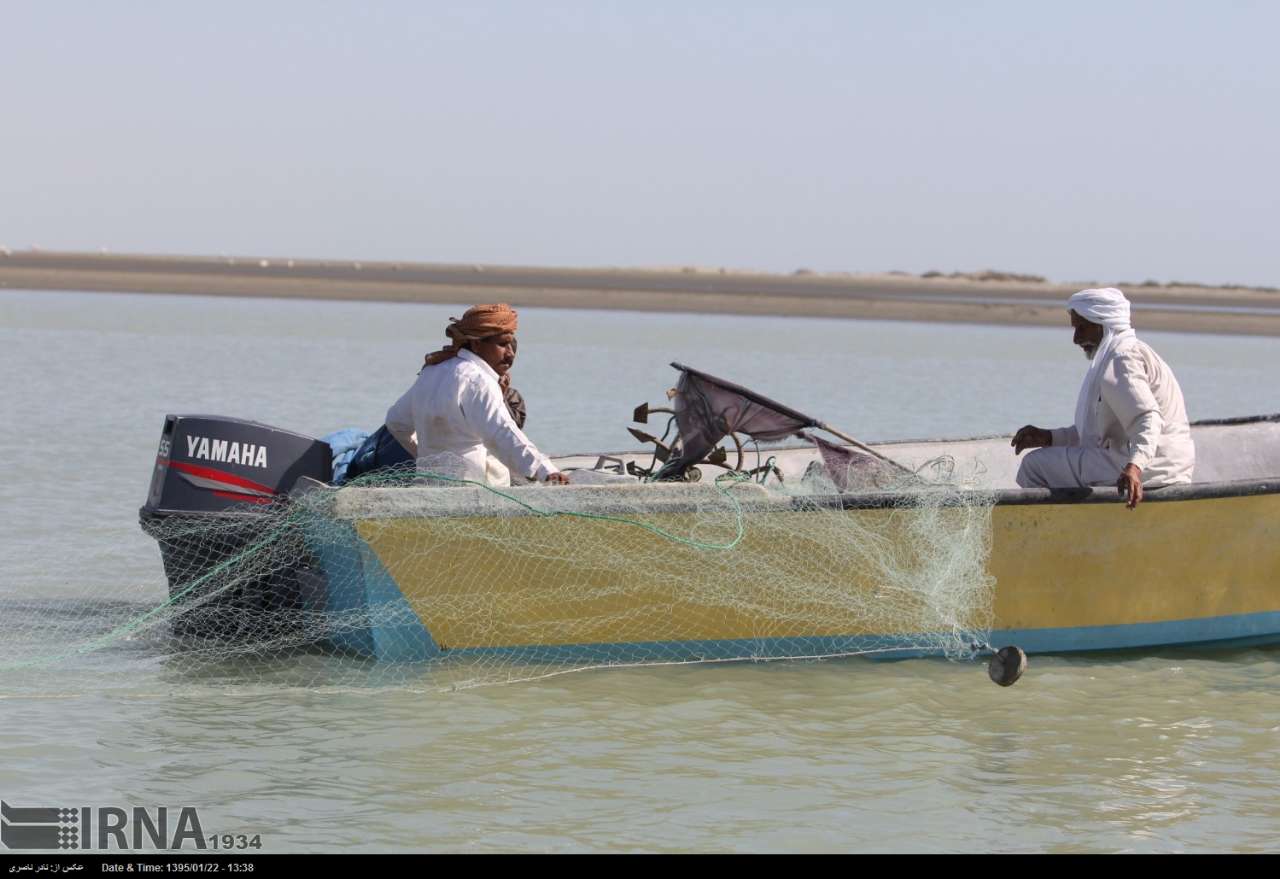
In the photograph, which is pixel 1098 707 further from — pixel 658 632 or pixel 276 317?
pixel 276 317

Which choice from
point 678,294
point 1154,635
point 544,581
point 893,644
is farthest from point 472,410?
point 678,294

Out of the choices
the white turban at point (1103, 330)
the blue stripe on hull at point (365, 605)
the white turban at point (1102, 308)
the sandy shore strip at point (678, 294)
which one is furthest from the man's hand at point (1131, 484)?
the sandy shore strip at point (678, 294)

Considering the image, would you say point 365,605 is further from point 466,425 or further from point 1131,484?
point 1131,484

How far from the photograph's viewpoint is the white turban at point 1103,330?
27.2 feet

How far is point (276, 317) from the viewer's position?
45.3 metres

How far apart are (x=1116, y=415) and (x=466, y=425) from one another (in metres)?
3.16

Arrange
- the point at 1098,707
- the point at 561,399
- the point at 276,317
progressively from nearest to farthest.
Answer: the point at 1098,707, the point at 561,399, the point at 276,317

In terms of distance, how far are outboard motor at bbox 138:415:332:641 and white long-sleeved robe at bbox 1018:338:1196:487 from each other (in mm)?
3680

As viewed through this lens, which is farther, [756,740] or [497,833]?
[756,740]

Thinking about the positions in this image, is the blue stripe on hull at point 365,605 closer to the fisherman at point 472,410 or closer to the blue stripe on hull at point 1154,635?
the fisherman at point 472,410

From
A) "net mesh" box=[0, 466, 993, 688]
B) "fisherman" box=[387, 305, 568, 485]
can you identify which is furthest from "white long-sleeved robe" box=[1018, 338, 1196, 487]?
"fisherman" box=[387, 305, 568, 485]
